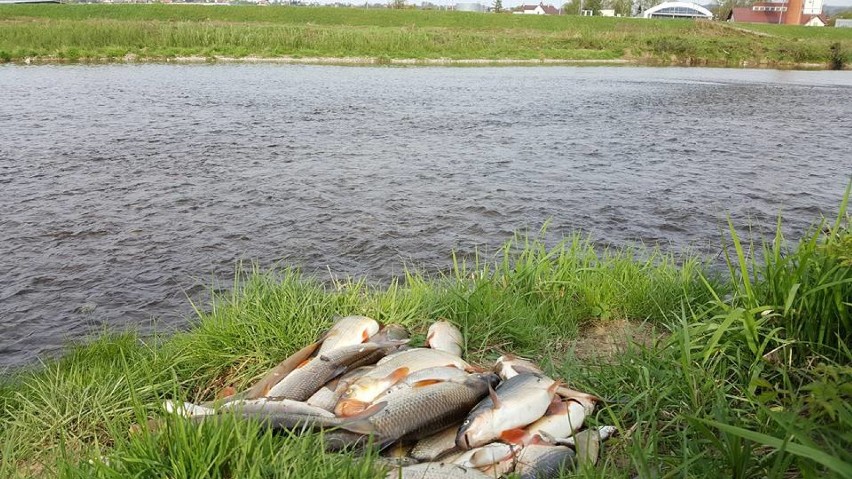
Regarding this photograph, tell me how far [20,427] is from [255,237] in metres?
5.59

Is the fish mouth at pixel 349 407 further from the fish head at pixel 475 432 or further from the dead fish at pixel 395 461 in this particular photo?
the fish head at pixel 475 432

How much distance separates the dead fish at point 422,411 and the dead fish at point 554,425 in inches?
11.6

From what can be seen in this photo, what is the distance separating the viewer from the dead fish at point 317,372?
3.97 meters

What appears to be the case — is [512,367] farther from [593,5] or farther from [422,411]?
[593,5]

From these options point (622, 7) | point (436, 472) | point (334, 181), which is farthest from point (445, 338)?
point (622, 7)

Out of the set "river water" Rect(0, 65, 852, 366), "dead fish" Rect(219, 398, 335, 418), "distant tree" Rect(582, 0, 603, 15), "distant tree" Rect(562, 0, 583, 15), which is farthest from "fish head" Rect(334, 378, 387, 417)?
"distant tree" Rect(562, 0, 583, 15)

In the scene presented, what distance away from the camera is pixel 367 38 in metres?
44.1

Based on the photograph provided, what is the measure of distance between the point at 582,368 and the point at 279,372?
6.35 ft

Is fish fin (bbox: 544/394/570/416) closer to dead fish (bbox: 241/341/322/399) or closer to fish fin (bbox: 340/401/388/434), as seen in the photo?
fish fin (bbox: 340/401/388/434)

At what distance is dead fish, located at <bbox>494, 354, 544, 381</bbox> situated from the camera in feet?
13.2

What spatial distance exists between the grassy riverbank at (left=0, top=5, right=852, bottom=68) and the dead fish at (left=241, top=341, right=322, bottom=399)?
36090 mm

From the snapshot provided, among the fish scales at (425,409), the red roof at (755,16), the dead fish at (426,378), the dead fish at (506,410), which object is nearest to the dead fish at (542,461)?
the dead fish at (506,410)

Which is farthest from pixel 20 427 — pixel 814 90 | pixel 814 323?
pixel 814 90

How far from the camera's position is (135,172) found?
12758 mm
